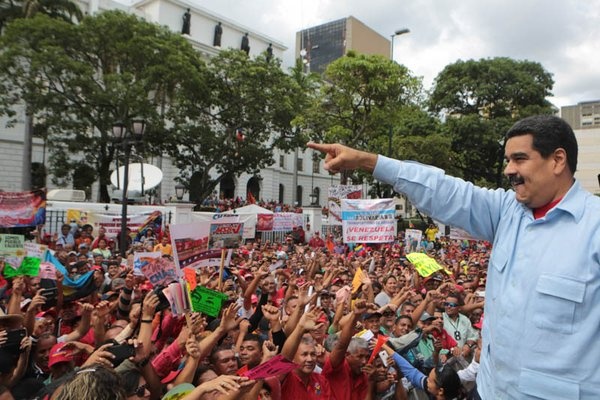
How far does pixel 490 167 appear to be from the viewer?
35156 millimetres

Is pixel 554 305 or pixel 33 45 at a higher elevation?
pixel 33 45

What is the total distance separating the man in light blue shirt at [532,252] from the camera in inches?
65.1

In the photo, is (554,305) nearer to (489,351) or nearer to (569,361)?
(569,361)

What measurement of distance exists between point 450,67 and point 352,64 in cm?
1719

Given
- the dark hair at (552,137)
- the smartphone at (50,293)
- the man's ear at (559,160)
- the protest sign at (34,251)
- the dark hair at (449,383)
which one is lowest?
the dark hair at (449,383)

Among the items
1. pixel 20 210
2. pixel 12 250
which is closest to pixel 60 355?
pixel 12 250

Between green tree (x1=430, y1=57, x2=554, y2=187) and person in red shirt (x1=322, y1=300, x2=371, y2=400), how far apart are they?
103ft

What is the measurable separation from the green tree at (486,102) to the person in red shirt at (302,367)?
31.8 m

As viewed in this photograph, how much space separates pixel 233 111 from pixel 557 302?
27082 millimetres

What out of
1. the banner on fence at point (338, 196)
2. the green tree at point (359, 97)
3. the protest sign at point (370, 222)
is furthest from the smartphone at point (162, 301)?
the green tree at point (359, 97)

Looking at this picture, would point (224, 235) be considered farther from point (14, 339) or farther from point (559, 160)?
point (559, 160)

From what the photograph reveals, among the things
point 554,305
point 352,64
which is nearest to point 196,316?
point 554,305

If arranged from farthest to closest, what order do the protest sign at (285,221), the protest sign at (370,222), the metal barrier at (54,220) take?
1. the protest sign at (285,221)
2. the metal barrier at (54,220)
3. the protest sign at (370,222)

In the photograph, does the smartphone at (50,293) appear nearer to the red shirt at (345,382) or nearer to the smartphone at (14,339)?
the smartphone at (14,339)
